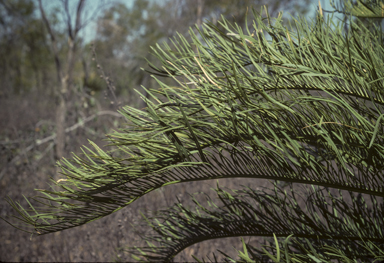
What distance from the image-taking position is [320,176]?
1.11 metres

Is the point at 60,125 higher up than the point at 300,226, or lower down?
higher up

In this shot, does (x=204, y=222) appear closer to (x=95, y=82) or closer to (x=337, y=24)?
(x=337, y=24)

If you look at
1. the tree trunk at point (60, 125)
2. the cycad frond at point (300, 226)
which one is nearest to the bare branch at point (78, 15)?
the tree trunk at point (60, 125)

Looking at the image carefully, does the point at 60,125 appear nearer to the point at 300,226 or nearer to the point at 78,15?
the point at 78,15

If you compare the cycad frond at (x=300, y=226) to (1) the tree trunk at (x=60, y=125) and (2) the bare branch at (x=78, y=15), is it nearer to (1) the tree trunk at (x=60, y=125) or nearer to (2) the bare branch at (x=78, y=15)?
(1) the tree trunk at (x=60, y=125)

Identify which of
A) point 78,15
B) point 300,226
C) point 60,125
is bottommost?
point 300,226

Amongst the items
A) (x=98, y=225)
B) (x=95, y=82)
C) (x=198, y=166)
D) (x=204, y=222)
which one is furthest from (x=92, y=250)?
(x=95, y=82)

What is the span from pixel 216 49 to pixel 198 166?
517mm

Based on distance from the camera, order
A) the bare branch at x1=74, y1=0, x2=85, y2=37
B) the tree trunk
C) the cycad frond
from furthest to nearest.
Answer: the tree trunk → the bare branch at x1=74, y1=0, x2=85, y2=37 → the cycad frond

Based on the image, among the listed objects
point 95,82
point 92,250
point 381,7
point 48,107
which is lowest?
point 92,250

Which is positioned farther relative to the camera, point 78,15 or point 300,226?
point 78,15

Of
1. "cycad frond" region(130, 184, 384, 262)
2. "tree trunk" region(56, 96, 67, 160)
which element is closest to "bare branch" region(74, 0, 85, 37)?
"tree trunk" region(56, 96, 67, 160)

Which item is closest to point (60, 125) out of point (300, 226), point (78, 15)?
point (78, 15)

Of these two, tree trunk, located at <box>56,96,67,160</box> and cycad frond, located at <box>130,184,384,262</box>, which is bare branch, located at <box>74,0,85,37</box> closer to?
tree trunk, located at <box>56,96,67,160</box>
